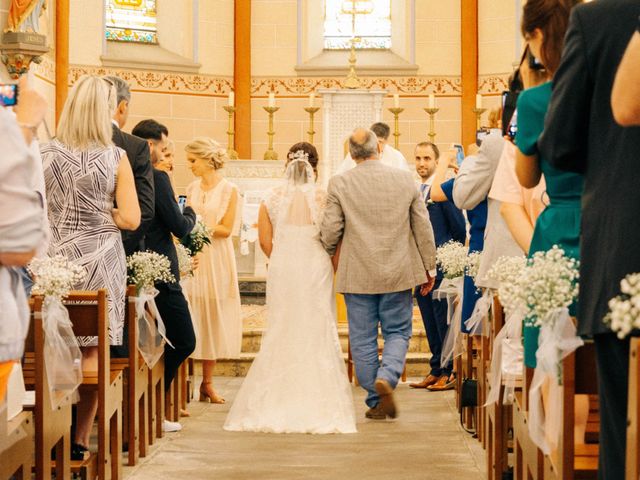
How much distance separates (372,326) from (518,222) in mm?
2660

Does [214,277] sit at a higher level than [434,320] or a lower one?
higher

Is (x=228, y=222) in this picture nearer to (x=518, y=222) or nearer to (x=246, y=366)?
(x=246, y=366)

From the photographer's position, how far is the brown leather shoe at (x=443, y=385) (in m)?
7.58

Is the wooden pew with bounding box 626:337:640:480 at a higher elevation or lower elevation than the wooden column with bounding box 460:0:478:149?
lower

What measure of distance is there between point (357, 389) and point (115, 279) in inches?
132

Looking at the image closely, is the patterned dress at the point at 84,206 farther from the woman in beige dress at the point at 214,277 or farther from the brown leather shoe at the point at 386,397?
the woman in beige dress at the point at 214,277

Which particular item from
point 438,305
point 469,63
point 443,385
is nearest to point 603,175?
point 438,305

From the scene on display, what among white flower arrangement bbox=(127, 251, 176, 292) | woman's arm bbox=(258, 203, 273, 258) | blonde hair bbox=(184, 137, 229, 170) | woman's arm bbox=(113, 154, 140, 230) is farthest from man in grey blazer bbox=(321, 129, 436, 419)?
woman's arm bbox=(113, 154, 140, 230)

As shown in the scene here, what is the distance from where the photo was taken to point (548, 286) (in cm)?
282

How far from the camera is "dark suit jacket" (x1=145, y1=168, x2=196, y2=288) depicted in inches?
226

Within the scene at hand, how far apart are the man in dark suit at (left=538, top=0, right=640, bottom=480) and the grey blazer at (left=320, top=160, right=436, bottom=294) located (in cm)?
399

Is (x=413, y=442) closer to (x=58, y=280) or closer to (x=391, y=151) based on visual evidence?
(x=58, y=280)

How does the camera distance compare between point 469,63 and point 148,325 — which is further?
point 469,63

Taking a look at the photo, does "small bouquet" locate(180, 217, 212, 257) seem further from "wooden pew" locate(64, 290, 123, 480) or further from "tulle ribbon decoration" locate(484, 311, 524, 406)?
"tulle ribbon decoration" locate(484, 311, 524, 406)
